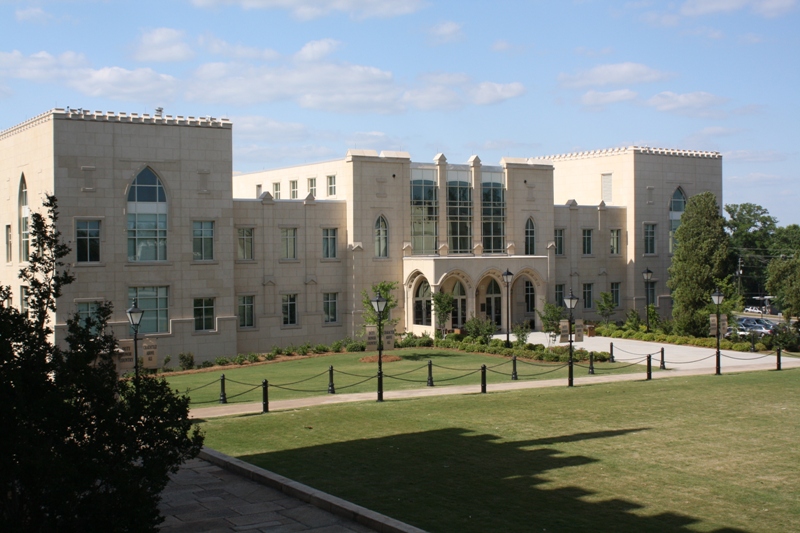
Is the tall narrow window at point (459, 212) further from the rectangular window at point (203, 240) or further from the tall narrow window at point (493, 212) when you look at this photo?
the rectangular window at point (203, 240)

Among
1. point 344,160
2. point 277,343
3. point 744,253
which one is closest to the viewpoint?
point 277,343

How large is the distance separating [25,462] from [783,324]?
40.9 metres

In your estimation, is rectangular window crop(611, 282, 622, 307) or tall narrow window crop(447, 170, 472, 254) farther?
rectangular window crop(611, 282, 622, 307)

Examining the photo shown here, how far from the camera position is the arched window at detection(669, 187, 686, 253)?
54500 mm

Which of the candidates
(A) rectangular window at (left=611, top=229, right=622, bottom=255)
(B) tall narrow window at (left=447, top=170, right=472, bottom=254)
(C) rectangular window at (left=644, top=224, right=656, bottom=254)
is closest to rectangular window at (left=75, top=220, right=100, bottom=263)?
(B) tall narrow window at (left=447, top=170, right=472, bottom=254)

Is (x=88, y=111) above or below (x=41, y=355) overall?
above

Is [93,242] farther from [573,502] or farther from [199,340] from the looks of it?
[573,502]

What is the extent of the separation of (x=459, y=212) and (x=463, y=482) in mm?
34118

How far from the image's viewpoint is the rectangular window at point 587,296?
172 feet

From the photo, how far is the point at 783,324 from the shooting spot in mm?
42188

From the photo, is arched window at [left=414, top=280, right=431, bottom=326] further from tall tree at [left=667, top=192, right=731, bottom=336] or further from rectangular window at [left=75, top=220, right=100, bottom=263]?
rectangular window at [left=75, top=220, right=100, bottom=263]

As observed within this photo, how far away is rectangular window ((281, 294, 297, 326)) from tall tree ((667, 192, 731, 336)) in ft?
67.8

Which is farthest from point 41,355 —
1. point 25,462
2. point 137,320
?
point 137,320

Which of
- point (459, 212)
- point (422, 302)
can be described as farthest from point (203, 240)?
point (459, 212)
